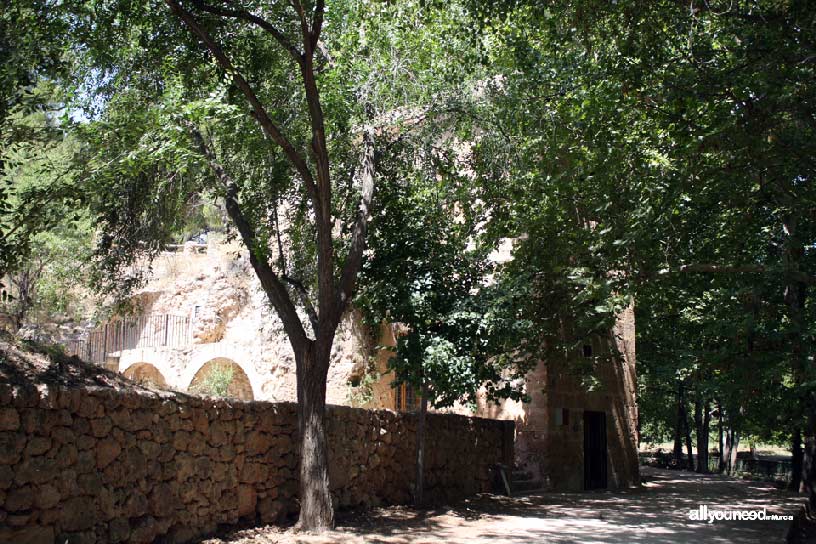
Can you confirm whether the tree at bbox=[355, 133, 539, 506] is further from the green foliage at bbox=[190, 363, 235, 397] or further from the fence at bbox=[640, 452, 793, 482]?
the fence at bbox=[640, 452, 793, 482]

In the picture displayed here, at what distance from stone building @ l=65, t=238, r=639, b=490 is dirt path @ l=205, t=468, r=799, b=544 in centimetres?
141

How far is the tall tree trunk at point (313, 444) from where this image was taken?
8.77 m

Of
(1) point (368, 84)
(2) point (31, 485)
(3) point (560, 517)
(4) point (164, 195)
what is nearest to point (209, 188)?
(4) point (164, 195)

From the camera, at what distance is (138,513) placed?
6.95 meters

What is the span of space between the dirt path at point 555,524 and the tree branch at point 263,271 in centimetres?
243

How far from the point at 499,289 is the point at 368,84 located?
376cm

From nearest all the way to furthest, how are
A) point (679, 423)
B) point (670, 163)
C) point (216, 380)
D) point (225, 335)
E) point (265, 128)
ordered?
point (265, 128) < point (670, 163) < point (216, 380) < point (225, 335) < point (679, 423)

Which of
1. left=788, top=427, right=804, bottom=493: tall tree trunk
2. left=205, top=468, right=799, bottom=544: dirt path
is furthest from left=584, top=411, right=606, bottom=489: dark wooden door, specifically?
left=788, top=427, right=804, bottom=493: tall tree trunk

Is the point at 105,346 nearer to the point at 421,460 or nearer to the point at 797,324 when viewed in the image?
the point at 421,460

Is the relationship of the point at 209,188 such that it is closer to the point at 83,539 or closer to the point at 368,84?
the point at 368,84

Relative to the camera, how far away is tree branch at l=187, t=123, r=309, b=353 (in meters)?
9.39

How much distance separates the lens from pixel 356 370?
17.2 m

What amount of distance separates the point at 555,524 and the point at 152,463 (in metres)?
6.21

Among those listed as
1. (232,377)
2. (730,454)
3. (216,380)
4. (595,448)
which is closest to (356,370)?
(216,380)
